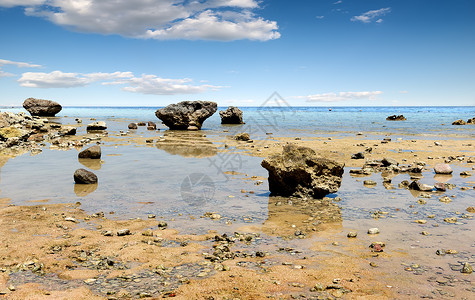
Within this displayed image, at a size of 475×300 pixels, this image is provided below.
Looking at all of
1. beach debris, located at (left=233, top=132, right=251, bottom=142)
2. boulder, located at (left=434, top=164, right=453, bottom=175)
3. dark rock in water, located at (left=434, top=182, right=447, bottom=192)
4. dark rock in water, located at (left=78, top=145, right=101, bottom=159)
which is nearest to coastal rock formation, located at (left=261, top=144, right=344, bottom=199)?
dark rock in water, located at (left=434, top=182, right=447, bottom=192)

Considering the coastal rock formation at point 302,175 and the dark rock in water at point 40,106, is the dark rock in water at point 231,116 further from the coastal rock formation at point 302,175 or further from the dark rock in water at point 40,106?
the coastal rock formation at point 302,175

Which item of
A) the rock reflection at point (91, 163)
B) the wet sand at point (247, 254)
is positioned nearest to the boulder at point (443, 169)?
the wet sand at point (247, 254)

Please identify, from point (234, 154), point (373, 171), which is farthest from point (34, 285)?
point (234, 154)

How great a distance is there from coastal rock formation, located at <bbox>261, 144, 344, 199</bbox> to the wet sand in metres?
0.91

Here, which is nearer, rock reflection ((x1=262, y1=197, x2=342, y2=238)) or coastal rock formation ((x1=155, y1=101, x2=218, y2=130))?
rock reflection ((x1=262, y1=197, x2=342, y2=238))

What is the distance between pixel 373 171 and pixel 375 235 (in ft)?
24.6

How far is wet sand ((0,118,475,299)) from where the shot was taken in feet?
16.1

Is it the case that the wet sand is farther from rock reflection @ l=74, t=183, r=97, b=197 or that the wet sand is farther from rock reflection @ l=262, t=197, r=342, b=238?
rock reflection @ l=74, t=183, r=97, b=197

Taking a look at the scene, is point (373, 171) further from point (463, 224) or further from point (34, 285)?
point (34, 285)

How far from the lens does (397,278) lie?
5.26m

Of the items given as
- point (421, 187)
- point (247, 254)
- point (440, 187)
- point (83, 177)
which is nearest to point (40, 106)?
point (83, 177)

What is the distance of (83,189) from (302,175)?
23.9 feet

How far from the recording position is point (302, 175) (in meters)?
10.5

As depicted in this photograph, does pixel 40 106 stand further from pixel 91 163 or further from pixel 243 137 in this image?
pixel 91 163
